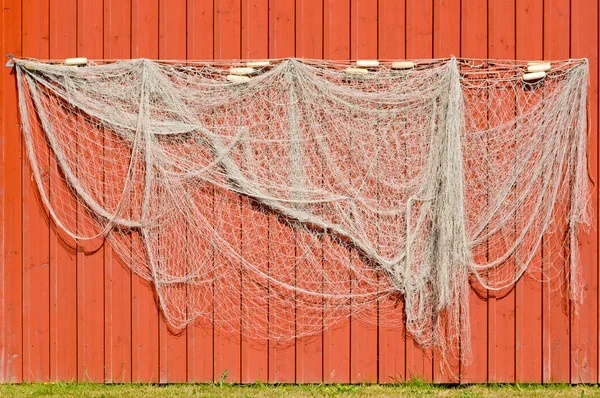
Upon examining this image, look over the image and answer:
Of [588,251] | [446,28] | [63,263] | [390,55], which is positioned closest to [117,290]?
[63,263]

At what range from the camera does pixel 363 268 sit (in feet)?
18.3

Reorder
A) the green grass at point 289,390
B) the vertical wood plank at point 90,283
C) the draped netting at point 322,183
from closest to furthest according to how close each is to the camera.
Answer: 1. the green grass at point 289,390
2. the draped netting at point 322,183
3. the vertical wood plank at point 90,283

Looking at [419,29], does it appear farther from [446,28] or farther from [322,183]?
[322,183]

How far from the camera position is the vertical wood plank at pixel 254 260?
18.3ft

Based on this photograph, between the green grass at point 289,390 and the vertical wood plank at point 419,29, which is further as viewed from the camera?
the vertical wood plank at point 419,29

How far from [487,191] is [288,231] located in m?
1.51

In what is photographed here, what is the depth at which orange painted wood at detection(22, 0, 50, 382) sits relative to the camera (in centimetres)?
567

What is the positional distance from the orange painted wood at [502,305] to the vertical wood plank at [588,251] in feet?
1.51

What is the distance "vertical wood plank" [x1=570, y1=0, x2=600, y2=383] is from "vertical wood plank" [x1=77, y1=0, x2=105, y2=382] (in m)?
3.56

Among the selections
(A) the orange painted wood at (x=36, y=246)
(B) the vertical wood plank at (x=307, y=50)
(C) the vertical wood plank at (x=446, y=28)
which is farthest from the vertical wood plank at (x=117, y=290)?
(C) the vertical wood plank at (x=446, y=28)

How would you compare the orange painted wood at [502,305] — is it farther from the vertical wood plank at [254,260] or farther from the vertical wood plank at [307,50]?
the vertical wood plank at [254,260]

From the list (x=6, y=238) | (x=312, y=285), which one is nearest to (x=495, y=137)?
(x=312, y=285)

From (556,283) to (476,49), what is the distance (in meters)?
1.85

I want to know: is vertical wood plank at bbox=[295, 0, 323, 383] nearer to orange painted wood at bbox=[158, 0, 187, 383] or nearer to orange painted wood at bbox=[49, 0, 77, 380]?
orange painted wood at bbox=[158, 0, 187, 383]
